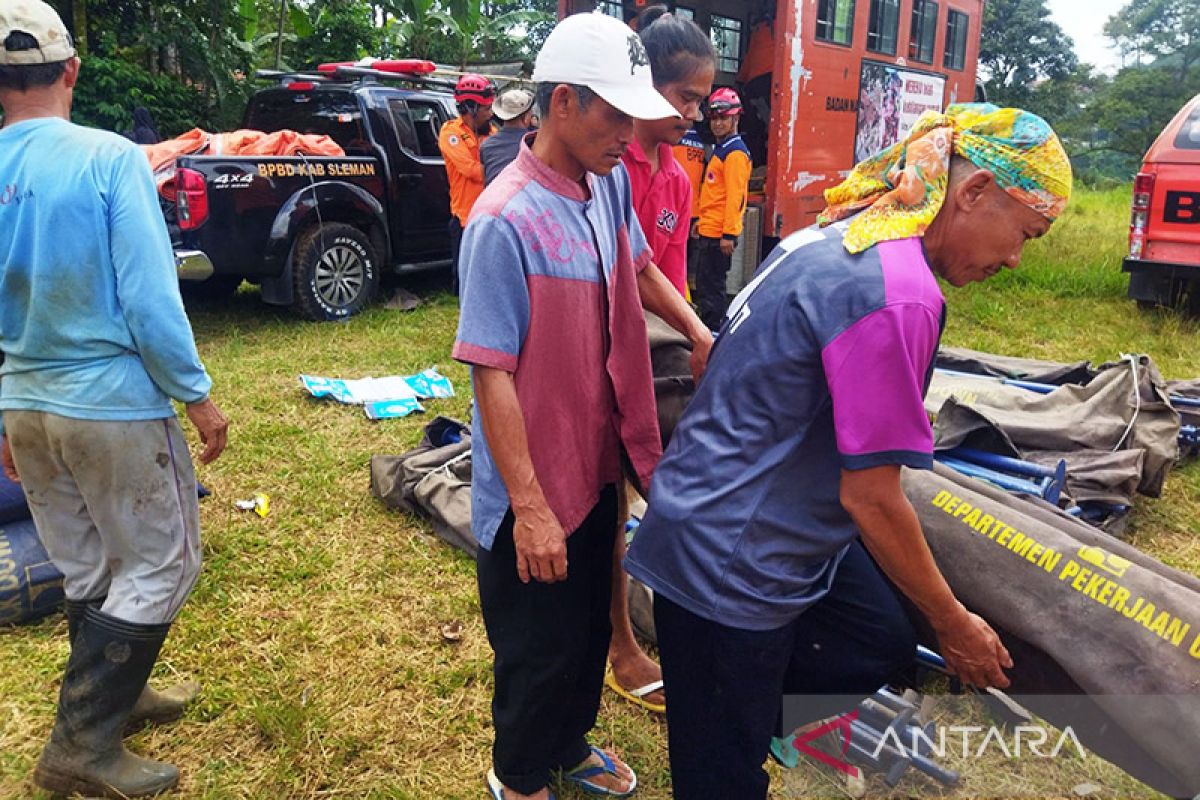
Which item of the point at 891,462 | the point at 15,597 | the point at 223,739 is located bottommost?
the point at 223,739

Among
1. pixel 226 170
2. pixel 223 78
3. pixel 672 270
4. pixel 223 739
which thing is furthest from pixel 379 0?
pixel 223 739

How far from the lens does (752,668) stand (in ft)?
5.91

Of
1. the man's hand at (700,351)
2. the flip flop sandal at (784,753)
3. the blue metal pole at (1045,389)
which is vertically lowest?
the flip flop sandal at (784,753)

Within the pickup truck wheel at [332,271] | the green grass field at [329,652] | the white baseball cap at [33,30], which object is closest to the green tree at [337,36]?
the pickup truck wheel at [332,271]

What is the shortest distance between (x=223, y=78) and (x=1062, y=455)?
42.7 feet

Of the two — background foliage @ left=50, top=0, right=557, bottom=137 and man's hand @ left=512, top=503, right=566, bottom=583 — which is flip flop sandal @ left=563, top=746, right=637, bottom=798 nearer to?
man's hand @ left=512, top=503, right=566, bottom=583

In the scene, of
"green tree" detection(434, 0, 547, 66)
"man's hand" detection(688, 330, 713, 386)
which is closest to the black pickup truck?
"man's hand" detection(688, 330, 713, 386)

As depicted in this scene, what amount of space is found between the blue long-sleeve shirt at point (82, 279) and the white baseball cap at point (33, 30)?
0.47ft

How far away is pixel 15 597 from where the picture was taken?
310cm

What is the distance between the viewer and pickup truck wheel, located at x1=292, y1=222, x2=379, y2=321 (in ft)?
23.6

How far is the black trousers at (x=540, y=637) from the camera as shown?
209 centimetres

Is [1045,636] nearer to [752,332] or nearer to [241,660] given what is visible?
[752,332]

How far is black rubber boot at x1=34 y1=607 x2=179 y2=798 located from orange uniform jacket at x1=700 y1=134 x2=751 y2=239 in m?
5.31

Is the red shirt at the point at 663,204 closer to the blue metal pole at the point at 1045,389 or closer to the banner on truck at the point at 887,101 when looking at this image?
the blue metal pole at the point at 1045,389
